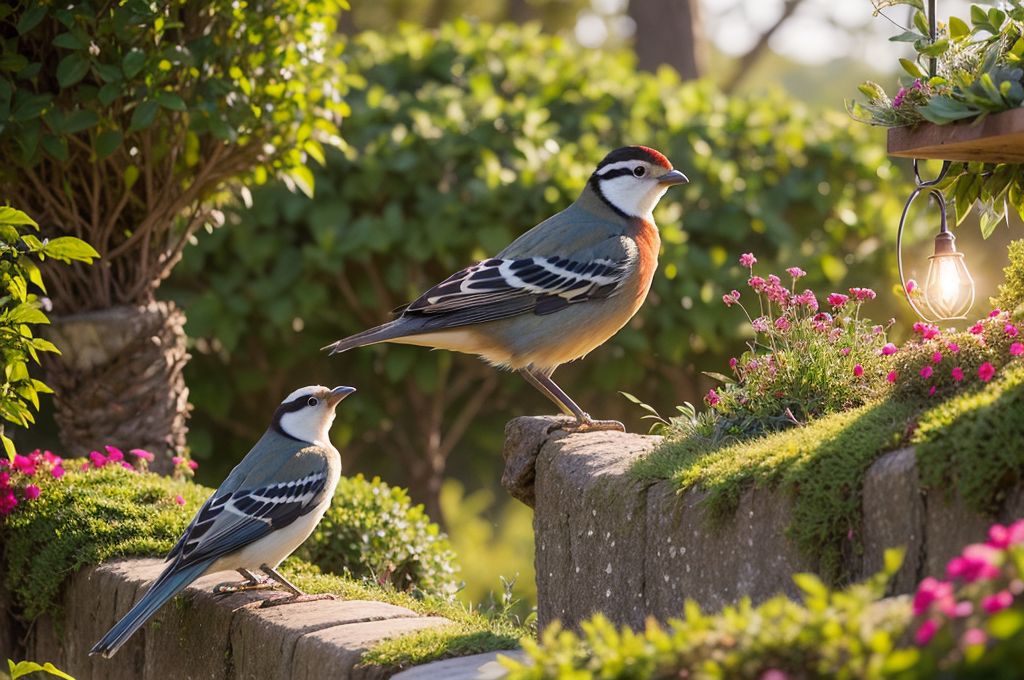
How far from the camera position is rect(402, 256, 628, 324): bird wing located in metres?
4.58

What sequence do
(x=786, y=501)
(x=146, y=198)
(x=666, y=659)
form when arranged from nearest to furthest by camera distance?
(x=666, y=659), (x=786, y=501), (x=146, y=198)

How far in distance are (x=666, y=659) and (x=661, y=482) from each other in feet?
5.32

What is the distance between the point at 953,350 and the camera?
3.14 m

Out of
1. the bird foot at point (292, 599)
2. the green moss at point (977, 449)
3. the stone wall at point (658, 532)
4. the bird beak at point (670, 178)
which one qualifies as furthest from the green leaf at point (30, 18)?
the green moss at point (977, 449)

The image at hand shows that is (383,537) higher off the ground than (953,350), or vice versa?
(953,350)

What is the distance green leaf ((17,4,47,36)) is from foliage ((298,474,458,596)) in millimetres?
2591

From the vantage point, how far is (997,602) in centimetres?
151

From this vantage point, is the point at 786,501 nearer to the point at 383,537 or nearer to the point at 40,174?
the point at 383,537

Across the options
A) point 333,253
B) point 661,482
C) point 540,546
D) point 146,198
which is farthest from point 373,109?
point 661,482

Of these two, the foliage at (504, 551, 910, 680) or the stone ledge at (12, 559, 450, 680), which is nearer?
the foliage at (504, 551, 910, 680)

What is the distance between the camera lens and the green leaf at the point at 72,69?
14.3ft

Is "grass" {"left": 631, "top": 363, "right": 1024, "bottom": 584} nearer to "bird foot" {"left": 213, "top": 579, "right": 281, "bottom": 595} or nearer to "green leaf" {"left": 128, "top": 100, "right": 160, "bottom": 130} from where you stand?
"bird foot" {"left": 213, "top": 579, "right": 281, "bottom": 595}

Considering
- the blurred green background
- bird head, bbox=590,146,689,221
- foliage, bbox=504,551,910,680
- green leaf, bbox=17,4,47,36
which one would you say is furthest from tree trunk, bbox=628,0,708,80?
foliage, bbox=504,551,910,680

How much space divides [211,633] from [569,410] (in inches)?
68.6
